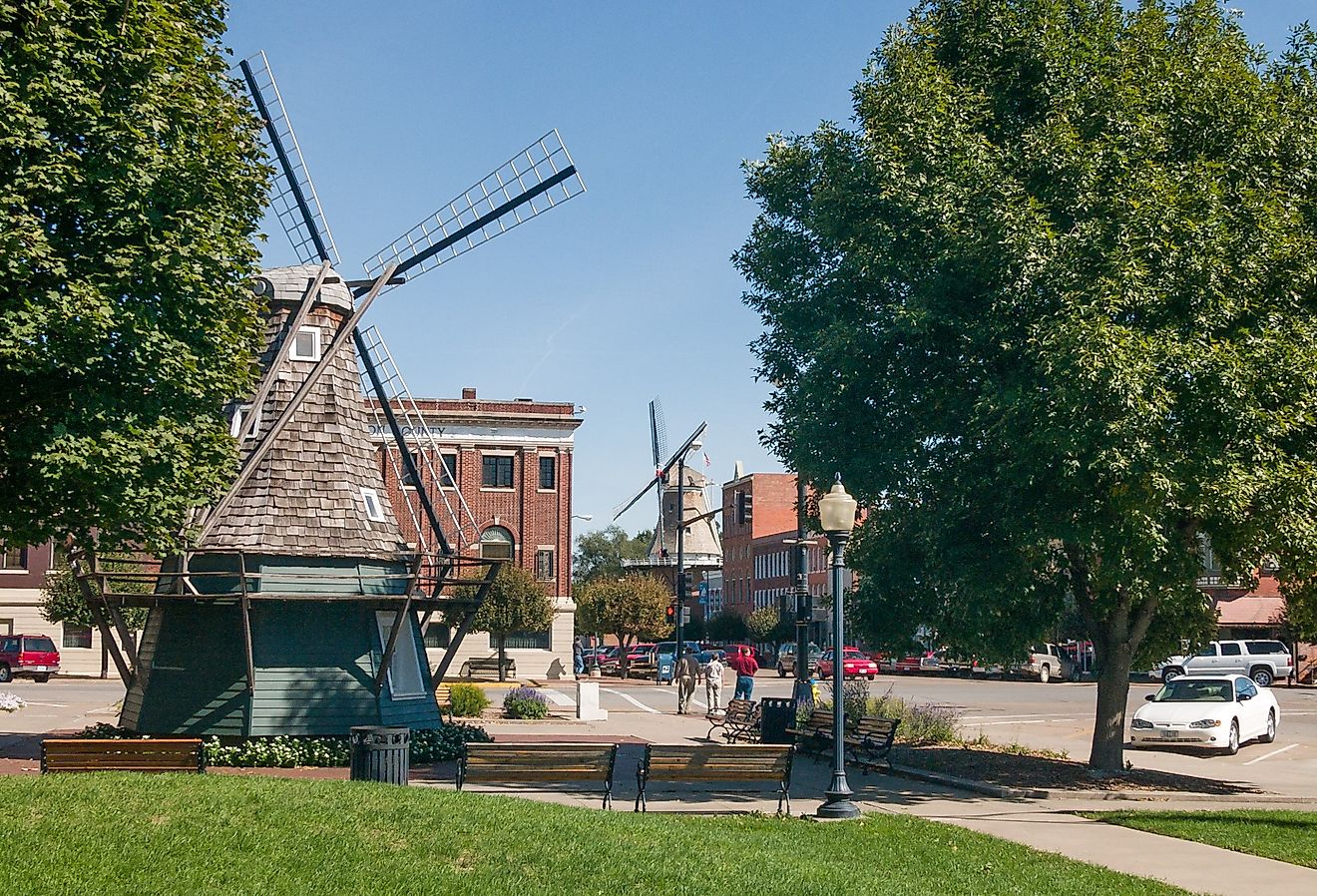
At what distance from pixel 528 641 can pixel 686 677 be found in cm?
2342

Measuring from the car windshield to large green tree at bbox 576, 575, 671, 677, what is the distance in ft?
112

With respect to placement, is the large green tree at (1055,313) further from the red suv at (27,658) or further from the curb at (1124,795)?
the red suv at (27,658)

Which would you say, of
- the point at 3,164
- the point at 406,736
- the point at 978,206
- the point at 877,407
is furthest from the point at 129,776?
the point at 978,206

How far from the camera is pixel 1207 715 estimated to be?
28.2 m

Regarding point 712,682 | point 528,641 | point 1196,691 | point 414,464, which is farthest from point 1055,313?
point 528,641

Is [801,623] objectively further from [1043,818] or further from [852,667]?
[852,667]

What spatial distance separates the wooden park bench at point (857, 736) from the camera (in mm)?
22797

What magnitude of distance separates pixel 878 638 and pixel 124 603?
12909mm

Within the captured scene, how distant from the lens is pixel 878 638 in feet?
72.3

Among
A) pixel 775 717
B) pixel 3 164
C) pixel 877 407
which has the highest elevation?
pixel 3 164

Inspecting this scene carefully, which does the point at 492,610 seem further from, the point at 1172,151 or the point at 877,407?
the point at 1172,151

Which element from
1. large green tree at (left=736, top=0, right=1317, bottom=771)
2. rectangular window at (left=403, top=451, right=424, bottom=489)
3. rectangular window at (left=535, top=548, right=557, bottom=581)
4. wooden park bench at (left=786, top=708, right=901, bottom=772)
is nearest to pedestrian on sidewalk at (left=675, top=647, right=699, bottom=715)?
rectangular window at (left=403, top=451, right=424, bottom=489)

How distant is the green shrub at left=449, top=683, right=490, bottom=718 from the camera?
3325cm

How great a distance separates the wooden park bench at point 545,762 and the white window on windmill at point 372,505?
8.65m
